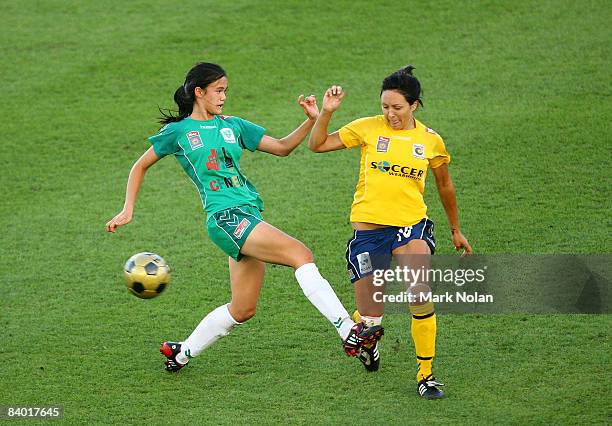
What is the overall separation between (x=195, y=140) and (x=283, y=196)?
3094 mm

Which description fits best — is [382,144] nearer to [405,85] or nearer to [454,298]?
[405,85]

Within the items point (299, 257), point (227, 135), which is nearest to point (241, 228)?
point (299, 257)

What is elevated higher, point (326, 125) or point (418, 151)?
point (326, 125)

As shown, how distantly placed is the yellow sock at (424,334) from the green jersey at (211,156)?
1.18 metres

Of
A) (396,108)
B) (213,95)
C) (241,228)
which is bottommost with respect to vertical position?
(241,228)

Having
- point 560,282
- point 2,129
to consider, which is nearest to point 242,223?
point 560,282

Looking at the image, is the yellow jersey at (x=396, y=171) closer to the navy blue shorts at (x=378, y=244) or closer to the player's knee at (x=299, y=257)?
the navy blue shorts at (x=378, y=244)

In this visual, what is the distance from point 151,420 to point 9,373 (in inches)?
49.0

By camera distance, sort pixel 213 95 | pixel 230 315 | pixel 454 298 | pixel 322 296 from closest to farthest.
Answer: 1. pixel 322 296
2. pixel 213 95
3. pixel 230 315
4. pixel 454 298

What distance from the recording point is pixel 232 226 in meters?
6.27

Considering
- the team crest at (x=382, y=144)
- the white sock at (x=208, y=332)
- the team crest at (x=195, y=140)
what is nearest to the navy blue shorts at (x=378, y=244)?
the team crest at (x=382, y=144)

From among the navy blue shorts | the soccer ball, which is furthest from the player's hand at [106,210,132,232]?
the navy blue shorts

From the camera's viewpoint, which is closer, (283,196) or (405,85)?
(405,85)

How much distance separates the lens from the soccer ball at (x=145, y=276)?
6375 millimetres
